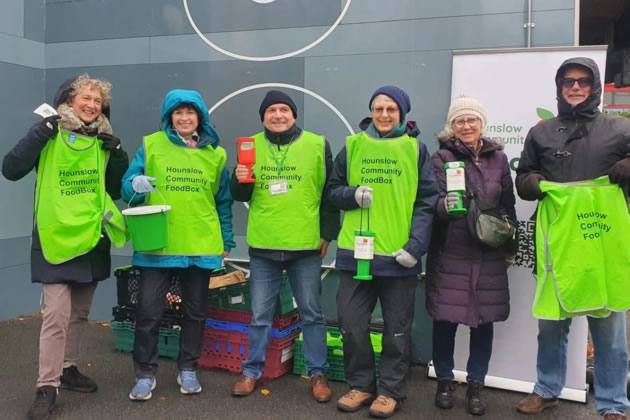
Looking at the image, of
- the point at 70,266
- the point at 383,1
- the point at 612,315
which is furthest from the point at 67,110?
the point at 612,315

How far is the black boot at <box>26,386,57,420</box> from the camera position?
3244 mm

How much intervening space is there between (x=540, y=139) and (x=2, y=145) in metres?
4.61

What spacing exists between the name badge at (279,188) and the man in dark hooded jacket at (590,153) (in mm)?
1410

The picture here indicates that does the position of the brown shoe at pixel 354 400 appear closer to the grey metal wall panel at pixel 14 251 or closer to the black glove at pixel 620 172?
the black glove at pixel 620 172

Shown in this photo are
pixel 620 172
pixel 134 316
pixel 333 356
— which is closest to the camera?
pixel 620 172

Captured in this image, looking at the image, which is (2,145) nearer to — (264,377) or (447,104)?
(264,377)

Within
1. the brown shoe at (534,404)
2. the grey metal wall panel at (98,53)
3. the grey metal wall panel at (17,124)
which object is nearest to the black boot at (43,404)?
the grey metal wall panel at (17,124)

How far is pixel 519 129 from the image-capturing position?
150 inches

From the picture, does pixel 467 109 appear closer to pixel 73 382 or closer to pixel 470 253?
pixel 470 253

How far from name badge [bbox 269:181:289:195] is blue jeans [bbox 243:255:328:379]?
17.7 inches

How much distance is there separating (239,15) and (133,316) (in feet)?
8.78

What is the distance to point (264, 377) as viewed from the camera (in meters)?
4.00

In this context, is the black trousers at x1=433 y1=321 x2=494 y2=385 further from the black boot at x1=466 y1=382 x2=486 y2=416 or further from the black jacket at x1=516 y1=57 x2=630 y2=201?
the black jacket at x1=516 y1=57 x2=630 y2=201

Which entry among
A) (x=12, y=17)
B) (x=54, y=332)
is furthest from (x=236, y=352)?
(x=12, y=17)
